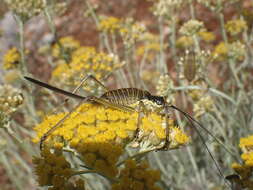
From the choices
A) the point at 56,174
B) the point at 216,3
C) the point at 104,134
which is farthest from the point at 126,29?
the point at 56,174

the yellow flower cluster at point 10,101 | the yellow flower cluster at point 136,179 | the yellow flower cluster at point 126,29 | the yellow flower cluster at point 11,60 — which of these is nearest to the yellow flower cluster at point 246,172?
the yellow flower cluster at point 136,179

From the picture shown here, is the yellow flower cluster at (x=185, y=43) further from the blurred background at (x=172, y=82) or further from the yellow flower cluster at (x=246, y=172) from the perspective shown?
the yellow flower cluster at (x=246, y=172)

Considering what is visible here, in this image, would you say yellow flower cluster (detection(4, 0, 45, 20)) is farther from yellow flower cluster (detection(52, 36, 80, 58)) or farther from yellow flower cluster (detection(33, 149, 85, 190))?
yellow flower cluster (detection(33, 149, 85, 190))

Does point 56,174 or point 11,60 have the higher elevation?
point 11,60

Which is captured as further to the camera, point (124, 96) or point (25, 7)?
point (25, 7)

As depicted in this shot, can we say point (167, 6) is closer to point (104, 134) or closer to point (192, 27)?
point (192, 27)

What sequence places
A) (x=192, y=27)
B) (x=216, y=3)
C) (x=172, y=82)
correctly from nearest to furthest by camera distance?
(x=172, y=82)
(x=192, y=27)
(x=216, y=3)
